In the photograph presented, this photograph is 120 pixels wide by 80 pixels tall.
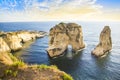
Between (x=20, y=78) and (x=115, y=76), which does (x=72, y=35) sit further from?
(x=20, y=78)

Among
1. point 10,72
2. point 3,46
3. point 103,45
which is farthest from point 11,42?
point 10,72

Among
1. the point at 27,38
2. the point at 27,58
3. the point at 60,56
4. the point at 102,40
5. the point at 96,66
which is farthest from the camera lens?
the point at 27,38

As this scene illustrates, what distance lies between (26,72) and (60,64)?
151 feet

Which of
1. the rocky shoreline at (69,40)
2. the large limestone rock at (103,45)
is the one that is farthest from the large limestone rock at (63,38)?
the large limestone rock at (103,45)

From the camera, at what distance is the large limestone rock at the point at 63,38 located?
75125mm

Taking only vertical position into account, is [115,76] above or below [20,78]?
below

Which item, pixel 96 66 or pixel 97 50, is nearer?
pixel 96 66

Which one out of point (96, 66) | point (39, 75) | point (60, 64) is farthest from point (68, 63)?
point (39, 75)

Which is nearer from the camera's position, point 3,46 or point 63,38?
point 63,38

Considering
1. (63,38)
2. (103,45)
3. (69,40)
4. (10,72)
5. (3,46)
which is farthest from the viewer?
(69,40)

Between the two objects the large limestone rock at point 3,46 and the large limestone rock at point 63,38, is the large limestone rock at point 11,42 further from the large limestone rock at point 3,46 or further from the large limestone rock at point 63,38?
the large limestone rock at point 63,38

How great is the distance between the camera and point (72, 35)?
83.7 meters

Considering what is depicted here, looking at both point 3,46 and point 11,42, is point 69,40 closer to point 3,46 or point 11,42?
point 11,42

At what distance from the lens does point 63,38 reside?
7988cm
